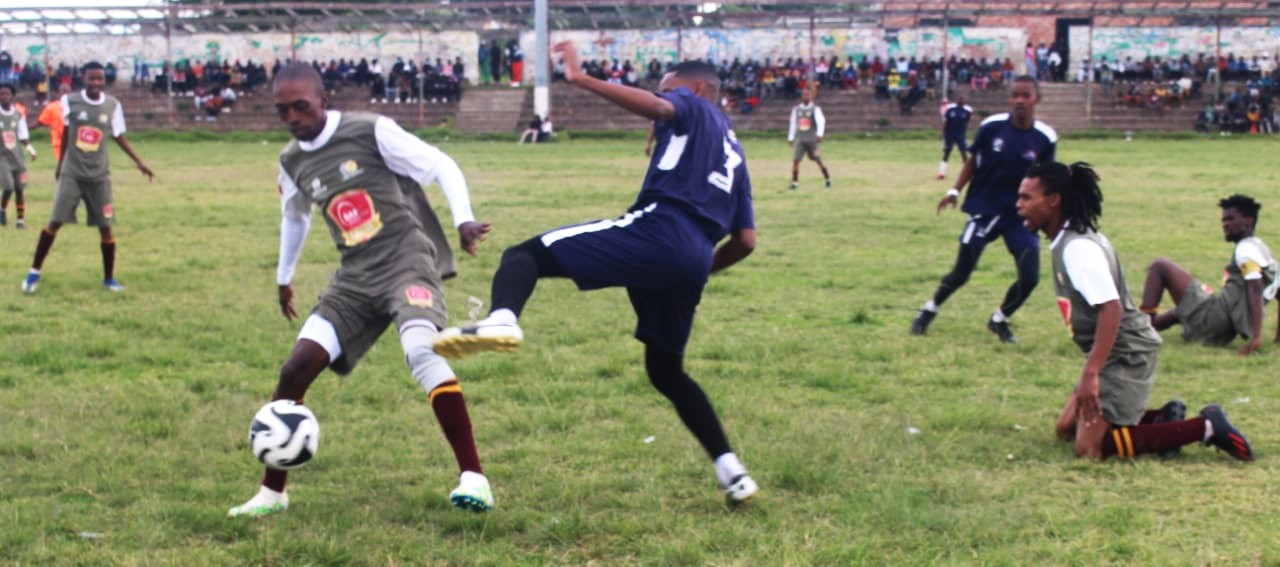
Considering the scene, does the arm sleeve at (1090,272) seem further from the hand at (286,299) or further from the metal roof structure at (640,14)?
the metal roof structure at (640,14)

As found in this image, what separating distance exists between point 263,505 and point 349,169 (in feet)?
4.47

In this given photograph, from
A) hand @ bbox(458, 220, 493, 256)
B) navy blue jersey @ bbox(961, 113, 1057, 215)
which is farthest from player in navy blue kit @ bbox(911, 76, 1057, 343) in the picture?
hand @ bbox(458, 220, 493, 256)

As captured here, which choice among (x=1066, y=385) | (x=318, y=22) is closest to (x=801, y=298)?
(x=1066, y=385)

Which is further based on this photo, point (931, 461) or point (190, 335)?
point (190, 335)

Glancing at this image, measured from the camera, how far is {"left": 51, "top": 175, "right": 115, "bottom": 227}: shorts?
11.6m

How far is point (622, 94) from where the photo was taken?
187 inches

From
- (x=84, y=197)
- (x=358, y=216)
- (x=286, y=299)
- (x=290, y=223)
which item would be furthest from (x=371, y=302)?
(x=84, y=197)

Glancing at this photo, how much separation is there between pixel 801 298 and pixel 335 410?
503 centimetres

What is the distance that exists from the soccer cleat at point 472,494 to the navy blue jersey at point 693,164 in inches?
47.3

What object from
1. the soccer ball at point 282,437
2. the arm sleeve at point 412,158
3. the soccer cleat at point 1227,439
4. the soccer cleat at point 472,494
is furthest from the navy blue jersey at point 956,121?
the soccer ball at point 282,437

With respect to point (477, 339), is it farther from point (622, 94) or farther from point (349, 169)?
point (349, 169)

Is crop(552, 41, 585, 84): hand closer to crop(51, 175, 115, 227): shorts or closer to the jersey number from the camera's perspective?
the jersey number

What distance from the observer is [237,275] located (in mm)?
12508

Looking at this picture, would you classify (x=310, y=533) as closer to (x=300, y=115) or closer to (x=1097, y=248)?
(x=300, y=115)
